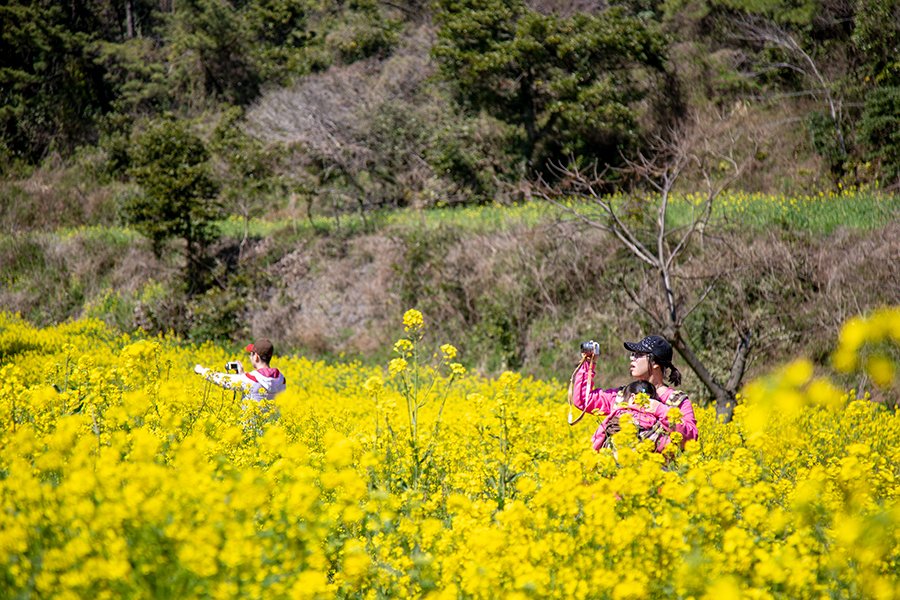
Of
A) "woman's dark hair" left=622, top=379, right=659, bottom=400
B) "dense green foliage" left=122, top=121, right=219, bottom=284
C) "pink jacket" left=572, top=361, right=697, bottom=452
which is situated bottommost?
"dense green foliage" left=122, top=121, right=219, bottom=284

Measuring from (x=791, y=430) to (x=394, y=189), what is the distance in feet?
49.2

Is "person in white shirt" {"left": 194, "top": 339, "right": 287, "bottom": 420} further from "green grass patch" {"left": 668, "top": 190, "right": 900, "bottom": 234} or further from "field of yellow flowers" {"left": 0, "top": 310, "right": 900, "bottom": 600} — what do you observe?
"green grass patch" {"left": 668, "top": 190, "right": 900, "bottom": 234}

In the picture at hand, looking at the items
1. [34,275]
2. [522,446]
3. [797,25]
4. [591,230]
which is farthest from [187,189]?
[797,25]

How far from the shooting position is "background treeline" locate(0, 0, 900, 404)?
10750mm

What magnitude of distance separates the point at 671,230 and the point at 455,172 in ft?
34.7

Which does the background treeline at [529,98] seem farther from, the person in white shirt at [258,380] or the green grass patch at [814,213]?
the person in white shirt at [258,380]

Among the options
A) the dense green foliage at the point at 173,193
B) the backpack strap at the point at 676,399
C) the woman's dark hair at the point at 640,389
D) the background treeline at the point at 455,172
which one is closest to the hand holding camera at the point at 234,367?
the woman's dark hair at the point at 640,389

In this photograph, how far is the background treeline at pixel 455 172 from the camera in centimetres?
1075

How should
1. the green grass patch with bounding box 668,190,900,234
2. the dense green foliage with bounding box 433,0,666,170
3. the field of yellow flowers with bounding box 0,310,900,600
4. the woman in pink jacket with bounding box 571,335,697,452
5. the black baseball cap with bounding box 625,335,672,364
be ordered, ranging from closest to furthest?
the field of yellow flowers with bounding box 0,310,900,600
the woman in pink jacket with bounding box 571,335,697,452
the black baseball cap with bounding box 625,335,672,364
the green grass patch with bounding box 668,190,900,234
the dense green foliage with bounding box 433,0,666,170

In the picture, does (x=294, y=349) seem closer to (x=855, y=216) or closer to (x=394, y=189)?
(x=394, y=189)

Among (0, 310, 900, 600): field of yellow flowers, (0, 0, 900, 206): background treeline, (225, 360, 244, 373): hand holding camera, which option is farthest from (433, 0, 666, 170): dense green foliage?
(0, 310, 900, 600): field of yellow flowers

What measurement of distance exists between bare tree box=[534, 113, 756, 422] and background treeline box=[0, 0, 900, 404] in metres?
0.39

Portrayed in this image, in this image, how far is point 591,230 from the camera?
37.0ft

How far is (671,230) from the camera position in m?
7.20
